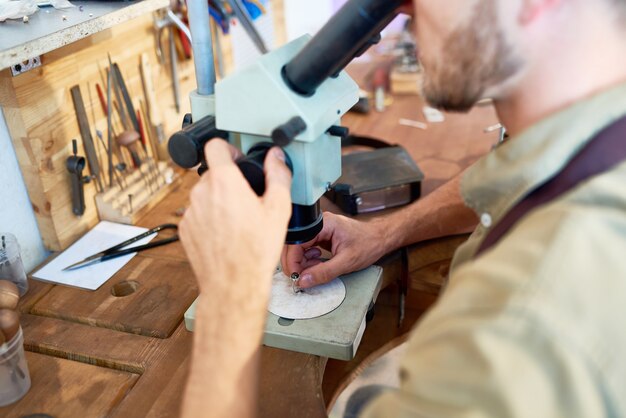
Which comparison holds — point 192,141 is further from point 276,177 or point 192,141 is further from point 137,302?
point 137,302

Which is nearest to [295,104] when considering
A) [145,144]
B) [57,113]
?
[57,113]

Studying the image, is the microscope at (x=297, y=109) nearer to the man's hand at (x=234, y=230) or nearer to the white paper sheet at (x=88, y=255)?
the man's hand at (x=234, y=230)

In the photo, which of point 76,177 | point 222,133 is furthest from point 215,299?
point 76,177

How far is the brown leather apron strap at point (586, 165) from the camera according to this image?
0.63 m

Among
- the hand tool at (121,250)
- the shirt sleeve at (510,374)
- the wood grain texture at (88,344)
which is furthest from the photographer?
the hand tool at (121,250)

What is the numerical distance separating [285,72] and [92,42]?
0.77m

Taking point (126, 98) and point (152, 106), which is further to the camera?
point (152, 106)

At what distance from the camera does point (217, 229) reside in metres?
0.76

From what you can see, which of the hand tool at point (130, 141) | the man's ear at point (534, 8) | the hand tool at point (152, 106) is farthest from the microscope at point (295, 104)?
the hand tool at point (152, 106)

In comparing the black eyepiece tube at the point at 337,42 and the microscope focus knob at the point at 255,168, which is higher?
the black eyepiece tube at the point at 337,42

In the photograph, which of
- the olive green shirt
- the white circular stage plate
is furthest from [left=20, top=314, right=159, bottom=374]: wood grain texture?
the olive green shirt

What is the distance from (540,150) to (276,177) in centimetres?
34

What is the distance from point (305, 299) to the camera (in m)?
1.07

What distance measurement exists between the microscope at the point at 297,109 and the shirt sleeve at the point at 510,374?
1.19ft
